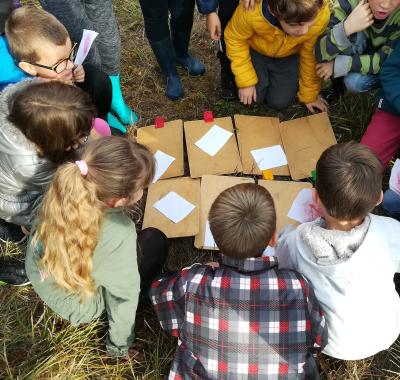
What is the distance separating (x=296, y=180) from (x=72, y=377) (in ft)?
6.28

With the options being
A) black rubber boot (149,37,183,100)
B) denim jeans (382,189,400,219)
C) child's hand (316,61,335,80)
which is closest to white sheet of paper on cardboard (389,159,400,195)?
denim jeans (382,189,400,219)

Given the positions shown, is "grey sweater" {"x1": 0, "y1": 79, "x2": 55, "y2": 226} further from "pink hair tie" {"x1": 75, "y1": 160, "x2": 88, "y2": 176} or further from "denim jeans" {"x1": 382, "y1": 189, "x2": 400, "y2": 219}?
"denim jeans" {"x1": 382, "y1": 189, "x2": 400, "y2": 219}

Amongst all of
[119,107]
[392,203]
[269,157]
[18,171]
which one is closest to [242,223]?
[18,171]

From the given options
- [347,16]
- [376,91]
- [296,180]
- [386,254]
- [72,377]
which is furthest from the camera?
[376,91]

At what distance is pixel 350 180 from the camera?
1.75 meters

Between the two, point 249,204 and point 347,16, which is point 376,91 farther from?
point 249,204

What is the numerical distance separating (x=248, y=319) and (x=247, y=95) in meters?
2.08

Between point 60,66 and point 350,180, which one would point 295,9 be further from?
point 60,66

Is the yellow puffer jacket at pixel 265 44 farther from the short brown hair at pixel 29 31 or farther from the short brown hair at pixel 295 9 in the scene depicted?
the short brown hair at pixel 29 31

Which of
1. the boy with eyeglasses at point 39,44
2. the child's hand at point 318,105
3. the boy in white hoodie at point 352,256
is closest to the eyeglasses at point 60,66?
the boy with eyeglasses at point 39,44

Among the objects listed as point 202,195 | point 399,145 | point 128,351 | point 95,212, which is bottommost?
point 128,351

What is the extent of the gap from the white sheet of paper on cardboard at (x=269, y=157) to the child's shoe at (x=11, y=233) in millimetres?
1706

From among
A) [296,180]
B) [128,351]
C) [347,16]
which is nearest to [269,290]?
[128,351]

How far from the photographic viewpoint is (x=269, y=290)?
1.60m
